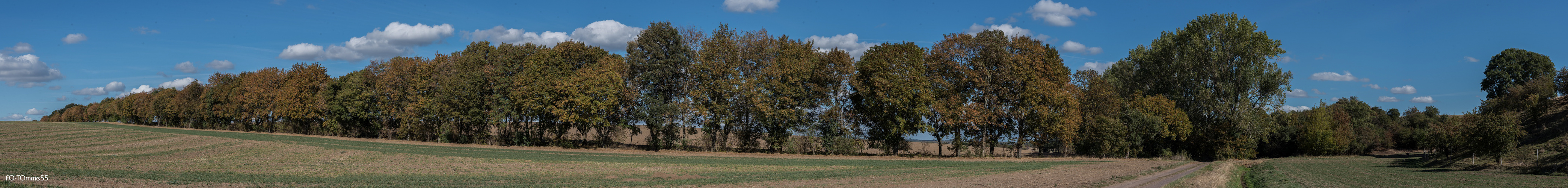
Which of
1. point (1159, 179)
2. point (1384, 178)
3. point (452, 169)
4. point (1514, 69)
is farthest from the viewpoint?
point (1514, 69)

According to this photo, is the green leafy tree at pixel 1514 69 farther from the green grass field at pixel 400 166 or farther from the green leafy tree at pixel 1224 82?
the green grass field at pixel 400 166

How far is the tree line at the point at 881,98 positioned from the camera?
42906mm

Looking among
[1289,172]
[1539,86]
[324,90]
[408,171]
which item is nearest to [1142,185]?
[1289,172]

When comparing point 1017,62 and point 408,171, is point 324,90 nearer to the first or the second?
point 408,171

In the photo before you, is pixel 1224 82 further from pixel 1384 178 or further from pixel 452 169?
pixel 452 169

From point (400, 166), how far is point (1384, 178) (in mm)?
37538

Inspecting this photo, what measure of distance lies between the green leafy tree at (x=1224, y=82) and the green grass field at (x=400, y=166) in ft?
52.7

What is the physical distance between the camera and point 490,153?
38781 mm

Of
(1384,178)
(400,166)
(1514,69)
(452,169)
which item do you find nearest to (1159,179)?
(1384,178)

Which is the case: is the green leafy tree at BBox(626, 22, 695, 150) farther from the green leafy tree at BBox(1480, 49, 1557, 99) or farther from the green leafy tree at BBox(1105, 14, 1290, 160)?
the green leafy tree at BBox(1480, 49, 1557, 99)

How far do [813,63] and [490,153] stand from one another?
2053 centimetres

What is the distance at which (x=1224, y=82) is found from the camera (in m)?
47.6

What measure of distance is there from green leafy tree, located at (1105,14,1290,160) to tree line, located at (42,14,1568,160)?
0.34ft

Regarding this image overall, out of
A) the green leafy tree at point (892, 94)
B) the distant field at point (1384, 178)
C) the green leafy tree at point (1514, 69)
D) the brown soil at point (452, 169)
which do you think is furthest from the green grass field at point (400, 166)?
the green leafy tree at point (1514, 69)
